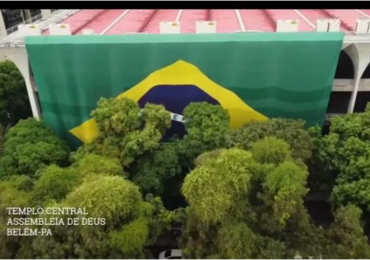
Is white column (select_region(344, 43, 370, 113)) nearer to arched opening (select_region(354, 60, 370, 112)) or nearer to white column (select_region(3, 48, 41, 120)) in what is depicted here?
arched opening (select_region(354, 60, 370, 112))

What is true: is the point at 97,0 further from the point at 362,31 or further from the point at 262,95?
the point at 362,31

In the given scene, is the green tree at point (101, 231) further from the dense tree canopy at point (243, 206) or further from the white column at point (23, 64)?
the white column at point (23, 64)

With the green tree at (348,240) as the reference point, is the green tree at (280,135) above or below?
above

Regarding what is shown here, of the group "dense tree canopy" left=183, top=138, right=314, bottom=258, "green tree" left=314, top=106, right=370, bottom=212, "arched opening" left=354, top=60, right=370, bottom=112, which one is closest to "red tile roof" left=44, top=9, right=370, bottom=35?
"arched opening" left=354, top=60, right=370, bottom=112

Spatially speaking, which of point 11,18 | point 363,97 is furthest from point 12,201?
point 11,18

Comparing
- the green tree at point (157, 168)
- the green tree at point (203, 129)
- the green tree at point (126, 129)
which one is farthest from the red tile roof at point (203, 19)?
the green tree at point (157, 168)

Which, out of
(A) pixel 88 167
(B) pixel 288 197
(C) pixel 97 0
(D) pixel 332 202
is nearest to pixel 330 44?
(D) pixel 332 202
